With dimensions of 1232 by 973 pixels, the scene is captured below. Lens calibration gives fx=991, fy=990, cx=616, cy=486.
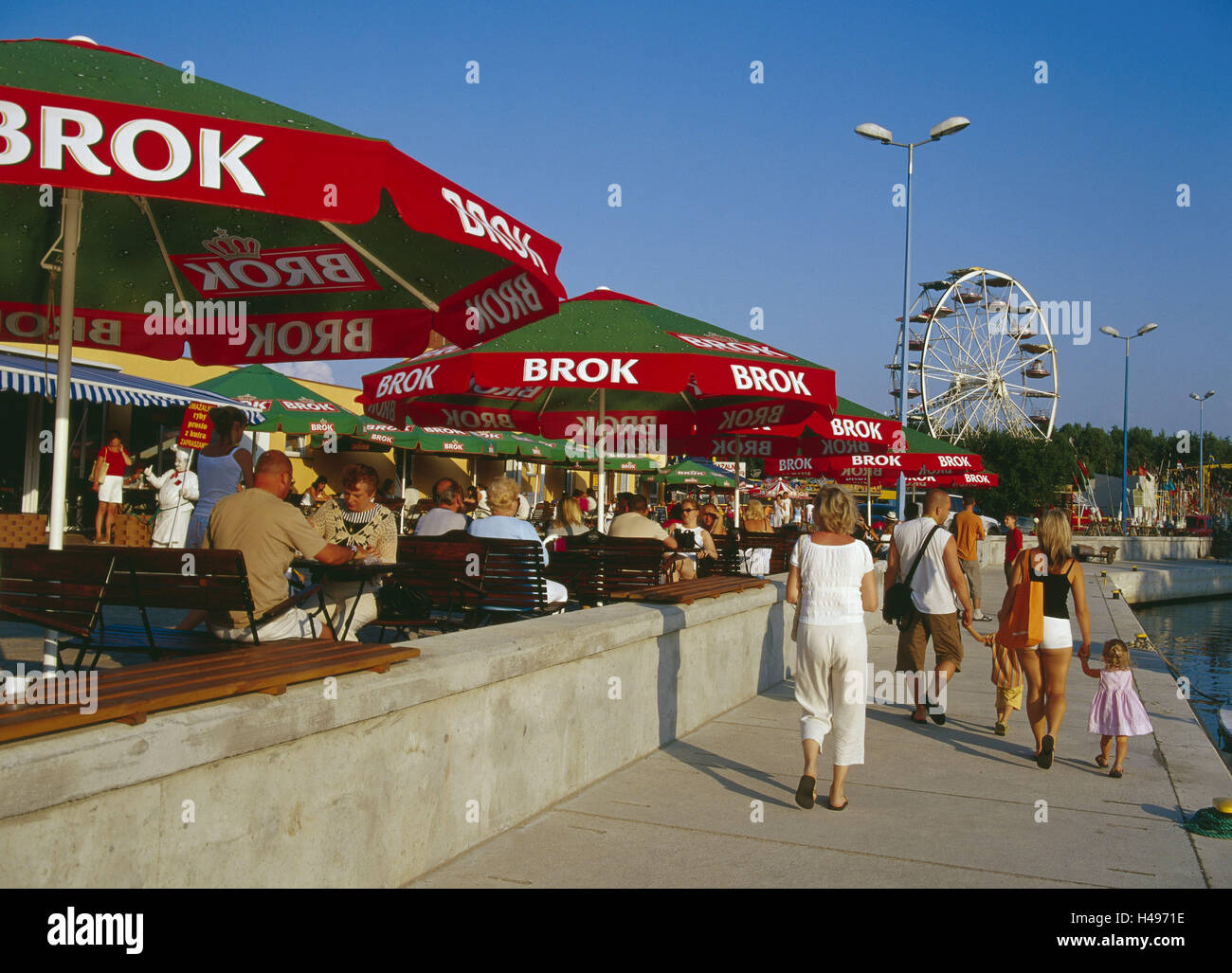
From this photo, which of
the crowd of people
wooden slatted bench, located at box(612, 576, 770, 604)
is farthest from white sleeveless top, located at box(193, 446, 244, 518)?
the crowd of people

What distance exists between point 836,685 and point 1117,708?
1.99 m

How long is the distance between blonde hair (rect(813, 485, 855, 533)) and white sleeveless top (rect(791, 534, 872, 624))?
0.38 ft

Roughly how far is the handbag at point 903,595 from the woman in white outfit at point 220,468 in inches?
189

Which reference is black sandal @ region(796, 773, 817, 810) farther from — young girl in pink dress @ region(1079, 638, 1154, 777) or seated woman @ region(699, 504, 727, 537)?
seated woman @ region(699, 504, 727, 537)

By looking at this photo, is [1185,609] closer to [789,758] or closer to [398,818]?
[789,758]

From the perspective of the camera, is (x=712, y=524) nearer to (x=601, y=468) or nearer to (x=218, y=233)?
(x=601, y=468)

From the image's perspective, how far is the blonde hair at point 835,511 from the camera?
527 cm

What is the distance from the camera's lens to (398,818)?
3.60m

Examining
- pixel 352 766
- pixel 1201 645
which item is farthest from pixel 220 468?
pixel 1201 645

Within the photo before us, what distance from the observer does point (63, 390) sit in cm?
417

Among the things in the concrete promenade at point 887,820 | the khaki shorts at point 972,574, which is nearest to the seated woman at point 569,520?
the concrete promenade at point 887,820
